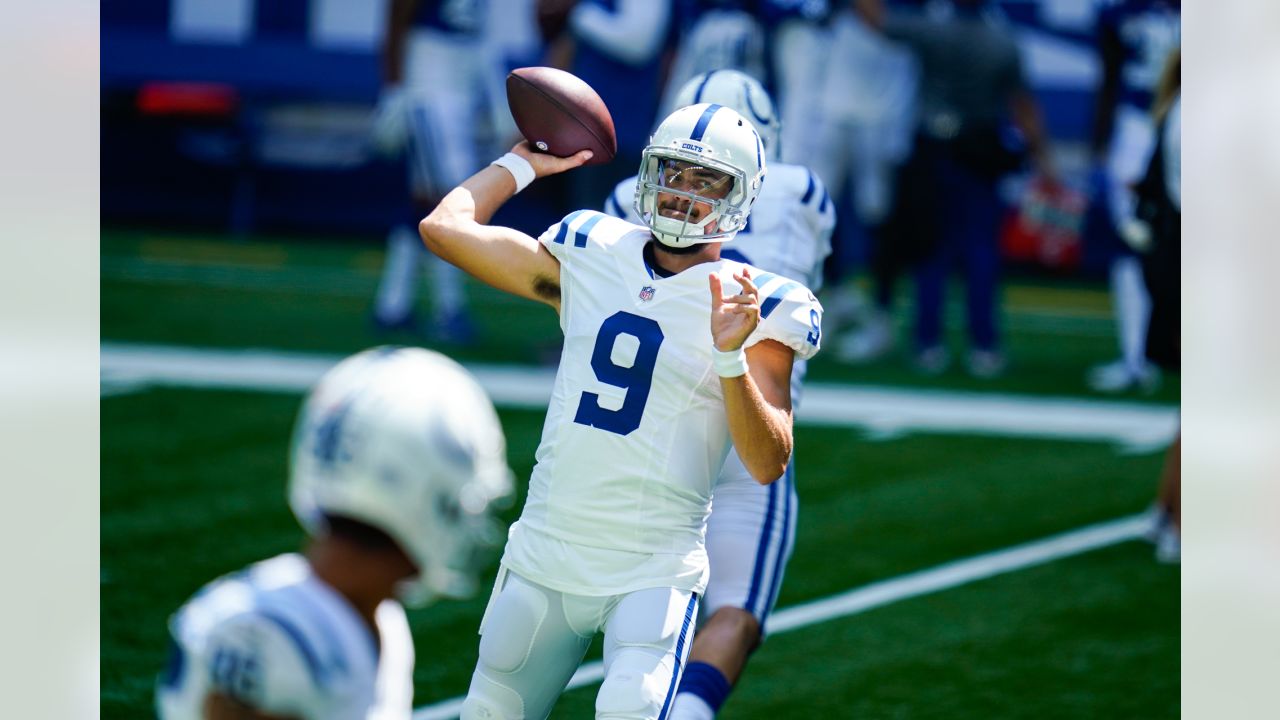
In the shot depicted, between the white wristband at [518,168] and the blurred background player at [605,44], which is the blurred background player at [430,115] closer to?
the blurred background player at [605,44]

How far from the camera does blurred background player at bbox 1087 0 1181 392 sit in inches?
330

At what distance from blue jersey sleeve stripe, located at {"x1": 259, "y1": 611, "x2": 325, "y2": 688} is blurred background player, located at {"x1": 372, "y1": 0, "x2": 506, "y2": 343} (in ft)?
23.1

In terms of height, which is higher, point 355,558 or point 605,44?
point 355,558

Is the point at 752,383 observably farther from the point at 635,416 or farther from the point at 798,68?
the point at 798,68

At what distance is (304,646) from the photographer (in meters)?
2.09

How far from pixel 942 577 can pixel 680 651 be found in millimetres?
2725

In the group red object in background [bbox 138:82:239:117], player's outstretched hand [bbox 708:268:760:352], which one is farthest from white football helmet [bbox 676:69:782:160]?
red object in background [bbox 138:82:239:117]

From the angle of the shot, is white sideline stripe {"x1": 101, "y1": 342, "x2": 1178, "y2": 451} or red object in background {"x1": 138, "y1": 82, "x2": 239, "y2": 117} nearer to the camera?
white sideline stripe {"x1": 101, "y1": 342, "x2": 1178, "y2": 451}

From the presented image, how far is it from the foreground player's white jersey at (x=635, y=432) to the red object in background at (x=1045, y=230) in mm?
9715

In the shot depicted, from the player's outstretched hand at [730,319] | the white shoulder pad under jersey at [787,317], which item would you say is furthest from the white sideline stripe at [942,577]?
the player's outstretched hand at [730,319]

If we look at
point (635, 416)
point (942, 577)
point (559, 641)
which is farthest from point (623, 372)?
point (942, 577)

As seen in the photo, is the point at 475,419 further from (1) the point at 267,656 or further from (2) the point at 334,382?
(1) the point at 267,656

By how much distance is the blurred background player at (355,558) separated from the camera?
209 centimetres

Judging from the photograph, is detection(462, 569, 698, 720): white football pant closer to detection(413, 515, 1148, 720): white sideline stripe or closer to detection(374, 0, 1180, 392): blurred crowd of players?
detection(413, 515, 1148, 720): white sideline stripe
